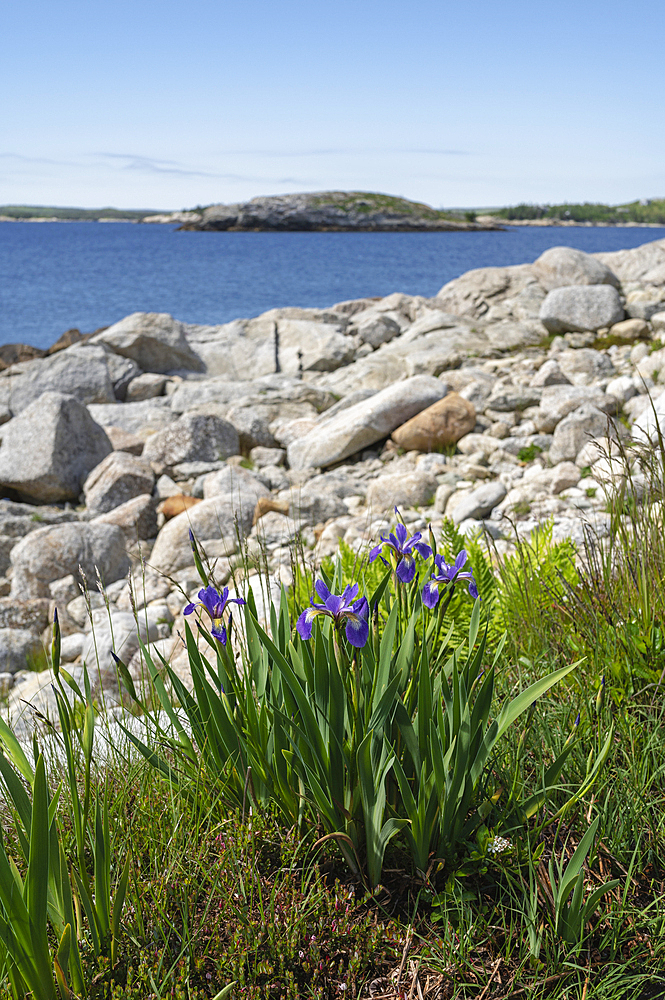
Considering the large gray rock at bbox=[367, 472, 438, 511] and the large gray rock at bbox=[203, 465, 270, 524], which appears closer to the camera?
the large gray rock at bbox=[367, 472, 438, 511]

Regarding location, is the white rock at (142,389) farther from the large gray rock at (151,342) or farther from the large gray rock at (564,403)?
the large gray rock at (564,403)

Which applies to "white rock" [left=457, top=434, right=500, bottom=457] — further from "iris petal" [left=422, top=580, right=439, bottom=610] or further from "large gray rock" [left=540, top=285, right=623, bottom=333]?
"iris petal" [left=422, top=580, right=439, bottom=610]

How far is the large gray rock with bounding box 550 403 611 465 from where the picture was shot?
19.7ft

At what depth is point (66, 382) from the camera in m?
10.9

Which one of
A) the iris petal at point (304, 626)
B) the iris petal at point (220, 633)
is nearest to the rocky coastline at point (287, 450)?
the iris petal at point (220, 633)

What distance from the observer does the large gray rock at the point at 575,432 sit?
6.00 metres

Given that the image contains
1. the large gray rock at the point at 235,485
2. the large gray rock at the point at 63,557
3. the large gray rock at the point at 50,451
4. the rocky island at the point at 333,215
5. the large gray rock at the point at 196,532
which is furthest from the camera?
the rocky island at the point at 333,215

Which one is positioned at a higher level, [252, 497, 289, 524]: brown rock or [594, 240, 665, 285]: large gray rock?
[594, 240, 665, 285]: large gray rock

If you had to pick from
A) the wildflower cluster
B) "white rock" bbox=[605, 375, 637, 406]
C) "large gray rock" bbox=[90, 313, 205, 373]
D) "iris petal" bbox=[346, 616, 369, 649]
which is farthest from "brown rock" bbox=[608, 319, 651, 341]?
"iris petal" bbox=[346, 616, 369, 649]

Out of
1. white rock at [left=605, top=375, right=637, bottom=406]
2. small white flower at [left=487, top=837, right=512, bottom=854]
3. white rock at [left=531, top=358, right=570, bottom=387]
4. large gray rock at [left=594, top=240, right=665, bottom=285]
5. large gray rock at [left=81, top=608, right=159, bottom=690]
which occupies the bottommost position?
large gray rock at [left=81, top=608, right=159, bottom=690]

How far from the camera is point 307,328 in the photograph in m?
14.4

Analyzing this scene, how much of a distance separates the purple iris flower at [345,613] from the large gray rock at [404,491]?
424 centimetres

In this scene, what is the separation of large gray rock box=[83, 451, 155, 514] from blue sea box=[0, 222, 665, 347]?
57.3ft

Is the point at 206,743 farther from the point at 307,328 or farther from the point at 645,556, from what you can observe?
the point at 307,328
